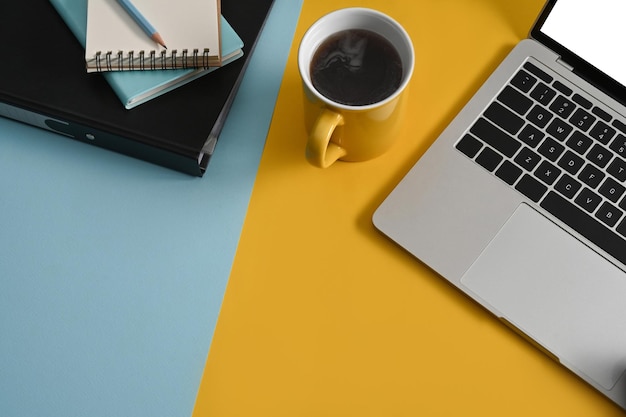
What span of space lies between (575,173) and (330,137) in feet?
0.84

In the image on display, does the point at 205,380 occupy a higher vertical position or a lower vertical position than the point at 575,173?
lower

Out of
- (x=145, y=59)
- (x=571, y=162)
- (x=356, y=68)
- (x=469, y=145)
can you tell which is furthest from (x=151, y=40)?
(x=571, y=162)

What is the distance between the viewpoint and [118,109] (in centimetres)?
71

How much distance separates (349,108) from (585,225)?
0.27 meters

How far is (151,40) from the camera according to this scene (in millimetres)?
709

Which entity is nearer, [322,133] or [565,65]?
[322,133]

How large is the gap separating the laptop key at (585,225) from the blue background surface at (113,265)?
1.04 ft

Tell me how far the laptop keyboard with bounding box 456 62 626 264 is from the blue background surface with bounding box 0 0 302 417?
25 cm

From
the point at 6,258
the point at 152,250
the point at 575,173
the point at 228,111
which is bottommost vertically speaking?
the point at 6,258

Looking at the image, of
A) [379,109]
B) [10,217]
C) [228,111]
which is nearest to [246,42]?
[228,111]

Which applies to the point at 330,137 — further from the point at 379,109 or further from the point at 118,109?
the point at 118,109

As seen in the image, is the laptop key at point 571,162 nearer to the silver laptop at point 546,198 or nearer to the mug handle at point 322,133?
the silver laptop at point 546,198

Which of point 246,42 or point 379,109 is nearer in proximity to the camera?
point 379,109

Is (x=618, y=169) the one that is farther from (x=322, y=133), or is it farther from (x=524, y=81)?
(x=322, y=133)
